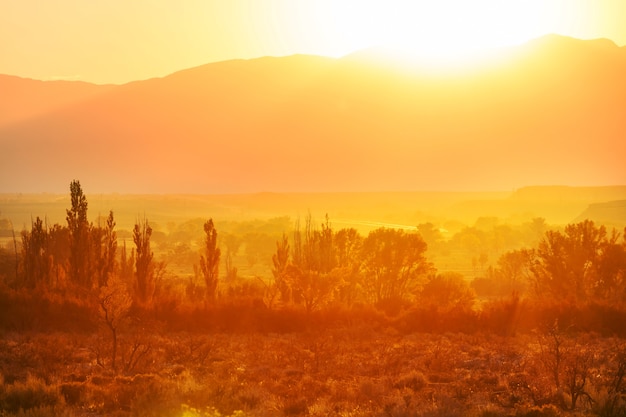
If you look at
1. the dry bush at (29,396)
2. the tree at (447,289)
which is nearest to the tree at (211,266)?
the tree at (447,289)

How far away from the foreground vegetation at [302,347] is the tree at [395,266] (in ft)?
19.5

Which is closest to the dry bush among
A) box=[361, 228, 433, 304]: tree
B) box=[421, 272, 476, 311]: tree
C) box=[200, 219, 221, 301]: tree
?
box=[200, 219, 221, 301]: tree

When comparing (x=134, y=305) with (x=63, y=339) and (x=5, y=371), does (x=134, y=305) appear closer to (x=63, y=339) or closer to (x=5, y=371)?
(x=63, y=339)

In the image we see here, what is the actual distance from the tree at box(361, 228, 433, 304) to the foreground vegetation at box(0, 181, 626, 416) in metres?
5.95

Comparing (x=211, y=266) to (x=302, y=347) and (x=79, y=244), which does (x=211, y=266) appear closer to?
(x=79, y=244)

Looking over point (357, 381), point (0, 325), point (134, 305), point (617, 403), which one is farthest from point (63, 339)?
point (617, 403)

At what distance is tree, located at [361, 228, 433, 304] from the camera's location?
55.1m

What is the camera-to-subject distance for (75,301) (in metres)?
31.5

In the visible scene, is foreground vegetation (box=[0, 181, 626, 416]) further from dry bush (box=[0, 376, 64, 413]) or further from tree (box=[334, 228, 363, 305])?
tree (box=[334, 228, 363, 305])

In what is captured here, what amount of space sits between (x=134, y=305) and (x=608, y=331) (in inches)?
904

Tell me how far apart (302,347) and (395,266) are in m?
30.8

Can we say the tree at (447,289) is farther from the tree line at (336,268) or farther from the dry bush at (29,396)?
the dry bush at (29,396)

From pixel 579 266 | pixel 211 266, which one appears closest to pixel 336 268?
pixel 211 266

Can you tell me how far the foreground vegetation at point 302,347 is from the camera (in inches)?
623
